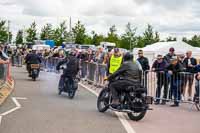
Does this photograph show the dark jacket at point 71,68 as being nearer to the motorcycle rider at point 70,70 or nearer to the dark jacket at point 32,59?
the motorcycle rider at point 70,70

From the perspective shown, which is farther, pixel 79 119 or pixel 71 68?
pixel 71 68

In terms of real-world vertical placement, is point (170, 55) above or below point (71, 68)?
above

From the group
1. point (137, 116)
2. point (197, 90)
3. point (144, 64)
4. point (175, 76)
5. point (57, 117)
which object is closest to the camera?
point (57, 117)

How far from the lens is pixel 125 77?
13.0 metres

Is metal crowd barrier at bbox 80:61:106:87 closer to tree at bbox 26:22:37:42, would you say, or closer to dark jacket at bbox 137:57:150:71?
dark jacket at bbox 137:57:150:71

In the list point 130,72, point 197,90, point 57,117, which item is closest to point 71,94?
point 197,90

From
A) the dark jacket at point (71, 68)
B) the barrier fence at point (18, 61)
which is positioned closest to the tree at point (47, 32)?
the barrier fence at point (18, 61)

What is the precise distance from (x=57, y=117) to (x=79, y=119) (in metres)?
0.57

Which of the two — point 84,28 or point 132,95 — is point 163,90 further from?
point 84,28

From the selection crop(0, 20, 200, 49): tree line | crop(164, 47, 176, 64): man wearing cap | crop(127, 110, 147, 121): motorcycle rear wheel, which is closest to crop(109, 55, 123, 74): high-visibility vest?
crop(164, 47, 176, 64): man wearing cap

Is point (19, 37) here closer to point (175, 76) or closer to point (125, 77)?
point (175, 76)

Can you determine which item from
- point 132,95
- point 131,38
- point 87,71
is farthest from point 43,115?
point 131,38

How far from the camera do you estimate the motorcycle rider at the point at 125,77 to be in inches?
505

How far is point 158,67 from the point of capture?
17.1 metres
